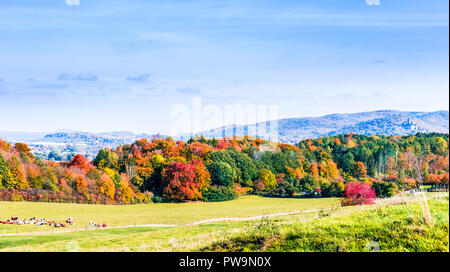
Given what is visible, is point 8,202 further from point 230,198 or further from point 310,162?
point 310,162

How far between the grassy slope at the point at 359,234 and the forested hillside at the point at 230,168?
32.2ft

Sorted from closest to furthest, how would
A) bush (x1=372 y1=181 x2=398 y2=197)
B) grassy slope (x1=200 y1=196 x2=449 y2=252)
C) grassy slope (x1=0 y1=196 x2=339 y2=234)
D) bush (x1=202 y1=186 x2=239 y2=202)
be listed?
grassy slope (x1=200 y1=196 x2=449 y2=252) → grassy slope (x1=0 y1=196 x2=339 y2=234) → bush (x1=202 y1=186 x2=239 y2=202) → bush (x1=372 y1=181 x2=398 y2=197)

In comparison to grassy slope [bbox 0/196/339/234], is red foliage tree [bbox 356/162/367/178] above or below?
above

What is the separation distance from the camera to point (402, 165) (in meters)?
18.7

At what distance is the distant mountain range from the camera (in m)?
18.0

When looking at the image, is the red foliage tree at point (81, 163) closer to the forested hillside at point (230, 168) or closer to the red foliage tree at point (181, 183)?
the forested hillside at point (230, 168)

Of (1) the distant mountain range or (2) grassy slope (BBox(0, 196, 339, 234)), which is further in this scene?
(1) the distant mountain range

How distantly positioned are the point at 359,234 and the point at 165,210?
1174 centimetres

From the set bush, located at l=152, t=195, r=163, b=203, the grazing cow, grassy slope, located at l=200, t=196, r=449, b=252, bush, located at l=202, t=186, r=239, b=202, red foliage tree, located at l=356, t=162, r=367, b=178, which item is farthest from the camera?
red foliage tree, located at l=356, t=162, r=367, b=178

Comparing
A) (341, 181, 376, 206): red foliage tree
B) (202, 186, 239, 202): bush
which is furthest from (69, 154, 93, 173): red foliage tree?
(341, 181, 376, 206): red foliage tree

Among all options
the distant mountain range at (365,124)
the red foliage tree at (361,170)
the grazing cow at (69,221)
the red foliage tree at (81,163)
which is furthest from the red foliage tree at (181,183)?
the red foliage tree at (361,170)

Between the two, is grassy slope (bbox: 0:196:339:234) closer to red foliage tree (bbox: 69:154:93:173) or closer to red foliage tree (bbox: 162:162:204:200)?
red foliage tree (bbox: 162:162:204:200)

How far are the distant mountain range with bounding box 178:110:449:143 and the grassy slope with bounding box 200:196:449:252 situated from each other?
33.6 ft

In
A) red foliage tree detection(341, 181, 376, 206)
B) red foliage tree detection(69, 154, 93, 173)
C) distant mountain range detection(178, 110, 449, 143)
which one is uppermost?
distant mountain range detection(178, 110, 449, 143)
